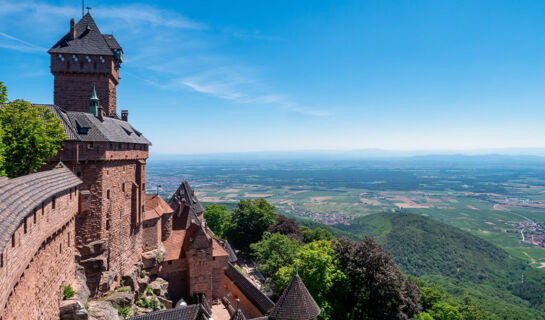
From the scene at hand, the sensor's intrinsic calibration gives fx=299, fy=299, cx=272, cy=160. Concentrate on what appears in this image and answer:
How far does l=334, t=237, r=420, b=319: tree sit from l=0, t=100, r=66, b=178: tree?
79.4 ft

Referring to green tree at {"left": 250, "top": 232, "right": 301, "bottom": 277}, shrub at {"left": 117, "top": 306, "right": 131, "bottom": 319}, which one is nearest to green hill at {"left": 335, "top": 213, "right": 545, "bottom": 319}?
green tree at {"left": 250, "top": 232, "right": 301, "bottom": 277}

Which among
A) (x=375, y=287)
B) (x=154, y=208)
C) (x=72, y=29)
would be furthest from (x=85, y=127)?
(x=375, y=287)

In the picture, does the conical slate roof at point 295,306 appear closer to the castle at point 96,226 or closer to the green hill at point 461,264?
the castle at point 96,226

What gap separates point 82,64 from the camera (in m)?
22.9

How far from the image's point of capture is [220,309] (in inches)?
1047

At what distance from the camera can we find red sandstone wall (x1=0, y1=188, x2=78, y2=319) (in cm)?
757

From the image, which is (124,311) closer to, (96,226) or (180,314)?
(180,314)

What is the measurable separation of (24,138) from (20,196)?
26.1ft

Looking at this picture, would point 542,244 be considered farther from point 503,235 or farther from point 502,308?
point 502,308

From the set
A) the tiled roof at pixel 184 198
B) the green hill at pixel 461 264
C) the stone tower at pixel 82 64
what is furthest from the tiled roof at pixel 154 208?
the green hill at pixel 461 264

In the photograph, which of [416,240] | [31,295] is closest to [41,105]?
[31,295]

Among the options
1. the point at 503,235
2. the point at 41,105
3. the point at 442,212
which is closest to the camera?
the point at 41,105

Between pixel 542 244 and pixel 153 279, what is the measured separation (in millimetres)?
171558

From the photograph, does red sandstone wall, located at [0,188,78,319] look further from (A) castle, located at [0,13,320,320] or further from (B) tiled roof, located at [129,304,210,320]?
(B) tiled roof, located at [129,304,210,320]
